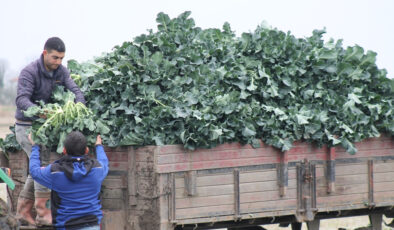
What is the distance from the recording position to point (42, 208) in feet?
23.1

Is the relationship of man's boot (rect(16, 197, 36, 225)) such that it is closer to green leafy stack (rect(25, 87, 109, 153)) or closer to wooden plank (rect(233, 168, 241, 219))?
green leafy stack (rect(25, 87, 109, 153))

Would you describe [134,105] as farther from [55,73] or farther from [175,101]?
[55,73]

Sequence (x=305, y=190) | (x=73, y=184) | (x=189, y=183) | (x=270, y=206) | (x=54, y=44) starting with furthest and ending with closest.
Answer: (x=305, y=190), (x=270, y=206), (x=189, y=183), (x=54, y=44), (x=73, y=184)

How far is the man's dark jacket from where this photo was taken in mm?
7031

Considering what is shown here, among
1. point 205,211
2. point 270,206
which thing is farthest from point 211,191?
point 270,206

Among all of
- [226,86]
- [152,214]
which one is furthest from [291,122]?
[152,214]

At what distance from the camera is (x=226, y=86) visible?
7.89 meters

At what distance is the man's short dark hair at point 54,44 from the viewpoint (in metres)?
7.02

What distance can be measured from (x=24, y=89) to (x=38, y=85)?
0.21 metres

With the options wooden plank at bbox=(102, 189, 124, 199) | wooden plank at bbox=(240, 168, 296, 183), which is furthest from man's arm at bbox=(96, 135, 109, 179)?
wooden plank at bbox=(240, 168, 296, 183)

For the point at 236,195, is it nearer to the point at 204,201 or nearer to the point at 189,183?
the point at 204,201

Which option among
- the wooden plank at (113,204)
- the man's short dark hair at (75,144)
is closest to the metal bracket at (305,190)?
the wooden plank at (113,204)

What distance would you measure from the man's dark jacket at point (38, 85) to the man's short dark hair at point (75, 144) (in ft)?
3.08

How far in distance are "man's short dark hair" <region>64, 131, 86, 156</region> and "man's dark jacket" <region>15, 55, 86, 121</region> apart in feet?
3.08
